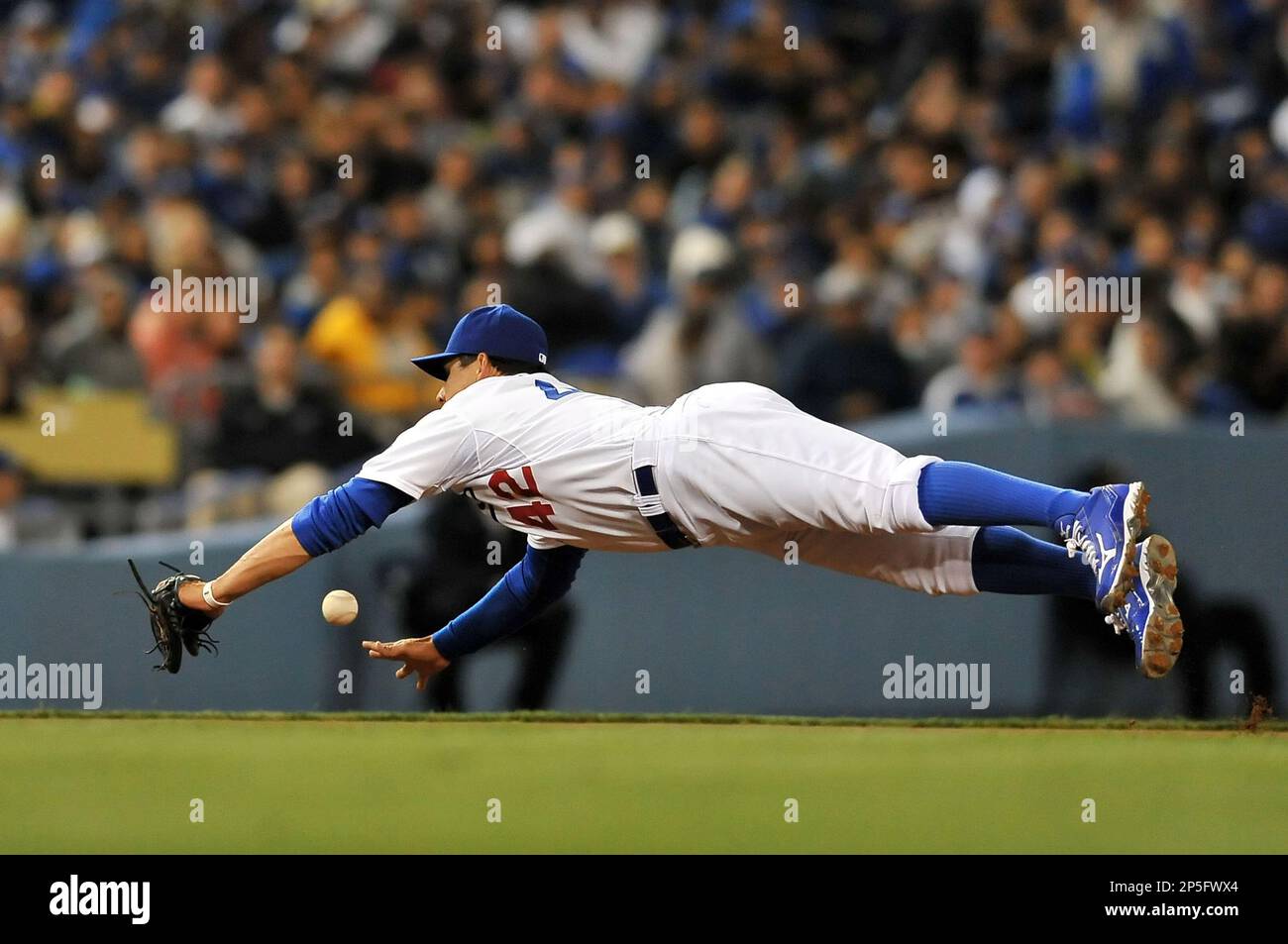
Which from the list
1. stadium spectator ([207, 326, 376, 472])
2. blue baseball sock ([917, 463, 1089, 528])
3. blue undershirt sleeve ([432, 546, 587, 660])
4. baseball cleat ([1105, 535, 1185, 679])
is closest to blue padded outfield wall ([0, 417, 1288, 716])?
stadium spectator ([207, 326, 376, 472])

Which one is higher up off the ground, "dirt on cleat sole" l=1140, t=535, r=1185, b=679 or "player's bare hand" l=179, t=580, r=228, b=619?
"player's bare hand" l=179, t=580, r=228, b=619

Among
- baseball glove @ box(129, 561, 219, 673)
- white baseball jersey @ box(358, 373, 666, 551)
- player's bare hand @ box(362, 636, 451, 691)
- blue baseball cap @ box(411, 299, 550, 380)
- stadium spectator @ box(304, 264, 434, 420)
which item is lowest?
player's bare hand @ box(362, 636, 451, 691)

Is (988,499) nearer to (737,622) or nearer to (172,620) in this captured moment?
(172,620)

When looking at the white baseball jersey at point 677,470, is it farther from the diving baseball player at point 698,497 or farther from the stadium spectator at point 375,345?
the stadium spectator at point 375,345

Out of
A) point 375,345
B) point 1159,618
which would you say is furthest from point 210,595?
point 375,345

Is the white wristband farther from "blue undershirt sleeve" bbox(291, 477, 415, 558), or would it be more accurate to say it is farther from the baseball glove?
"blue undershirt sleeve" bbox(291, 477, 415, 558)

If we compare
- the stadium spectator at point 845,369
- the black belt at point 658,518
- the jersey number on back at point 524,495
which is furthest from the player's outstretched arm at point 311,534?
the stadium spectator at point 845,369

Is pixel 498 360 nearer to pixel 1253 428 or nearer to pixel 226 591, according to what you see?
pixel 226 591
